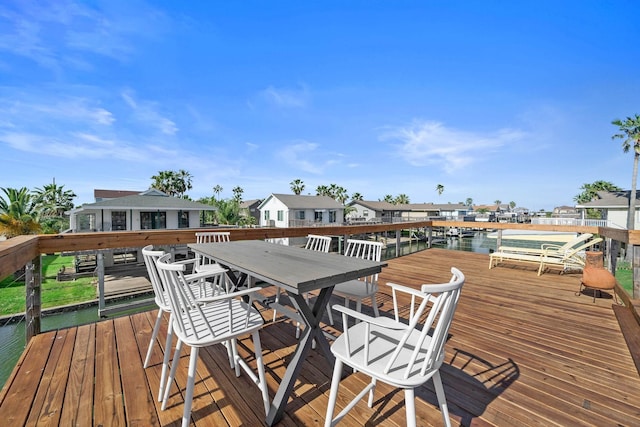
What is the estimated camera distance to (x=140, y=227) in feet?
48.9

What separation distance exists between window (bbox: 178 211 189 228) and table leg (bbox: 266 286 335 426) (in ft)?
55.8

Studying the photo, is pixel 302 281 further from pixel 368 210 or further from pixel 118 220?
pixel 368 210

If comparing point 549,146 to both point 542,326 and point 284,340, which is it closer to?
point 542,326

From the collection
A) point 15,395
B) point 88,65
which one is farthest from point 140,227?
point 15,395

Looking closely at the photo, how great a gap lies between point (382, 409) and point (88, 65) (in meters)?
10.9

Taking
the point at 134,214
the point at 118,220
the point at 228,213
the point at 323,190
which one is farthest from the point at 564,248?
the point at 323,190

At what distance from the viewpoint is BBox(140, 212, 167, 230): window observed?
1494 cm

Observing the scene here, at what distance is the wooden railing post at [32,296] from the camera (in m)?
2.31

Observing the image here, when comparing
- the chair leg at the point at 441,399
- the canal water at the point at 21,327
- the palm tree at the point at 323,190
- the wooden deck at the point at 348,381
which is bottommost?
the canal water at the point at 21,327

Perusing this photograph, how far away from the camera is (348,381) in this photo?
1778 millimetres

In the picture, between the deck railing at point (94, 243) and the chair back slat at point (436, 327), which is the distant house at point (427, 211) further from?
the chair back slat at point (436, 327)

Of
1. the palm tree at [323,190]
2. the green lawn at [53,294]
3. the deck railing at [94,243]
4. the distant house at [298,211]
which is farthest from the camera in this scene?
the palm tree at [323,190]

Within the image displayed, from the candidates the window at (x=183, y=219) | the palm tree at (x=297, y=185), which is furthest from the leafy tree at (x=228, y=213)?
the palm tree at (x=297, y=185)

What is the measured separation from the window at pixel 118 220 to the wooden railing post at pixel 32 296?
14.6m
